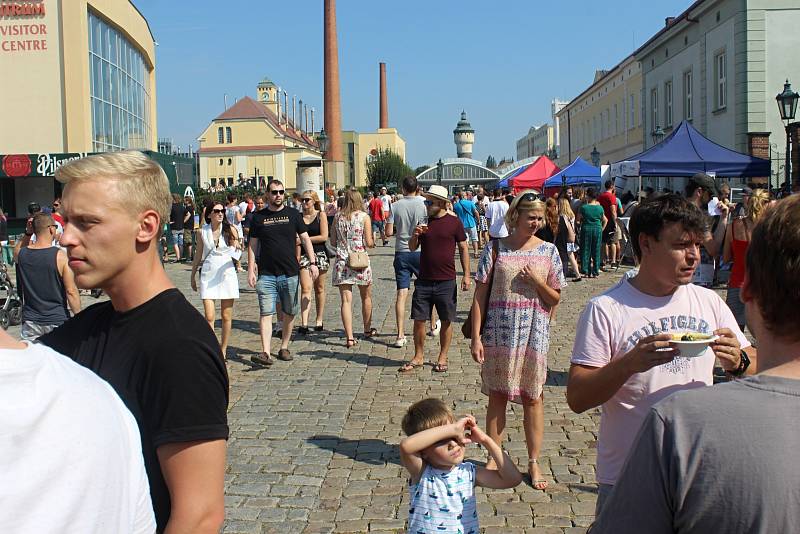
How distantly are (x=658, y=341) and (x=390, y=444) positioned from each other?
412 cm

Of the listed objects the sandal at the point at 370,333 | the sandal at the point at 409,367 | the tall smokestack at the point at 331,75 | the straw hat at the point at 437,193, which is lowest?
the sandal at the point at 409,367

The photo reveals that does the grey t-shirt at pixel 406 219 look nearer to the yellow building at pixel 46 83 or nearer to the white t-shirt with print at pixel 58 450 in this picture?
the white t-shirt with print at pixel 58 450

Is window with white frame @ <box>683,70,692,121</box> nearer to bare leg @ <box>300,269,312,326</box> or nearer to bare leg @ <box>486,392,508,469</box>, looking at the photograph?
bare leg @ <box>300,269,312,326</box>

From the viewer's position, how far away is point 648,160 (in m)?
18.1

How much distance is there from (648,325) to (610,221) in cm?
1727

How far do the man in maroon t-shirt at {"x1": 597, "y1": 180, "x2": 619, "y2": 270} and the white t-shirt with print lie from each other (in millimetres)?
Answer: 18947

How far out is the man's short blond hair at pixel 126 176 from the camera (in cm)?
224

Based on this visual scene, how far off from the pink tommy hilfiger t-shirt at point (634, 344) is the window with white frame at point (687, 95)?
122ft

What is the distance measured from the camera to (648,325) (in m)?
3.12

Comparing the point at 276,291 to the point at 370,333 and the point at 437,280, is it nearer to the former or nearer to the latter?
the point at 370,333

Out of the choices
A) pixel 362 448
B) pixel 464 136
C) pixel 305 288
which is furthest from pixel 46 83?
pixel 464 136

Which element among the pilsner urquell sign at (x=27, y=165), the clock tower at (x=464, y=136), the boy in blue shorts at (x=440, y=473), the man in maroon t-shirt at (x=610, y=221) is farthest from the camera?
the clock tower at (x=464, y=136)

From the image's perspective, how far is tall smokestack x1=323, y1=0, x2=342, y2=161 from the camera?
205 ft

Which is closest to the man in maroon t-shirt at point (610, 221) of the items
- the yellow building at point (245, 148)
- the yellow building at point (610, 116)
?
the yellow building at point (610, 116)
